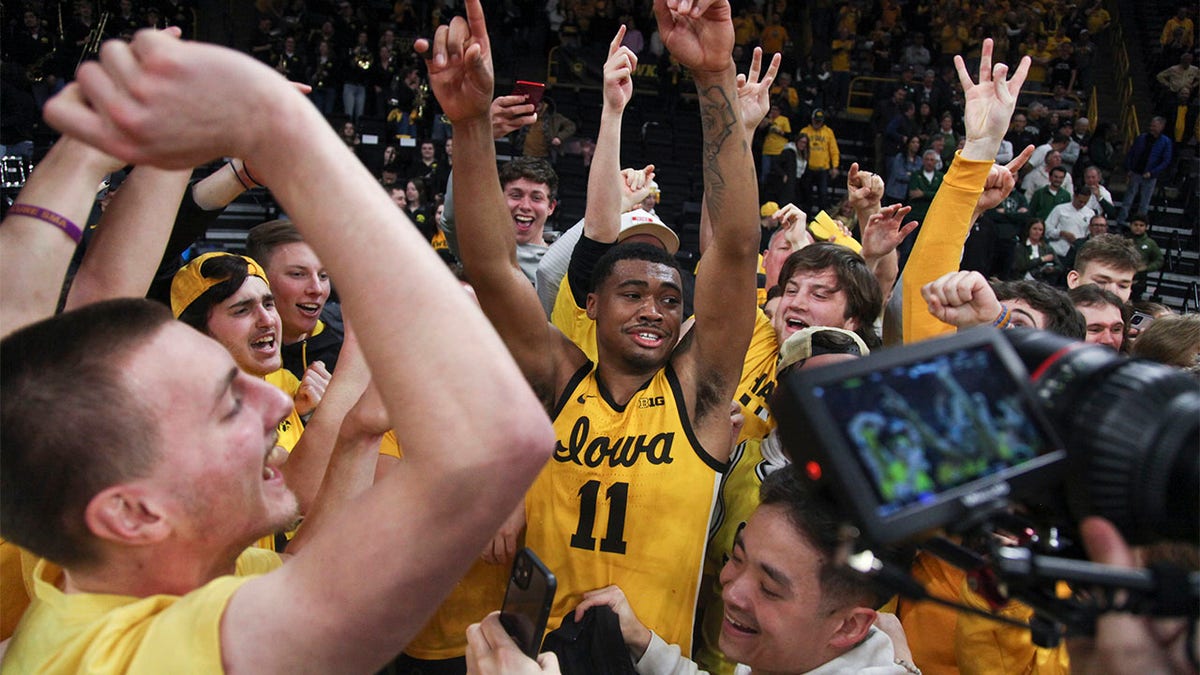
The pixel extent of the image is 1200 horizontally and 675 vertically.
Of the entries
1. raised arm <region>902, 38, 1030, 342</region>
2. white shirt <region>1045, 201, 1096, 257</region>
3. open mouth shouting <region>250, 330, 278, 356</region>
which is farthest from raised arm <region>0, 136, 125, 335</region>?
white shirt <region>1045, 201, 1096, 257</region>

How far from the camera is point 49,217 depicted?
71.3 inches

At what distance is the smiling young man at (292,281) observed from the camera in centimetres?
398

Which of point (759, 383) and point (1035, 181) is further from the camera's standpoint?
point (1035, 181)

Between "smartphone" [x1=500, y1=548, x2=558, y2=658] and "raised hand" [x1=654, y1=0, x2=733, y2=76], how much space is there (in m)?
1.55

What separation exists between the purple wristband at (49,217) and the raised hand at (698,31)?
152 cm

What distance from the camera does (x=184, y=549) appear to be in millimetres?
1442

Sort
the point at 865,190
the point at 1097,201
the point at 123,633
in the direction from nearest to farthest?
the point at 123,633 < the point at 865,190 < the point at 1097,201

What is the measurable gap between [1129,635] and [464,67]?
1957mm

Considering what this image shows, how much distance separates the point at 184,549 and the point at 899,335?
3007 mm

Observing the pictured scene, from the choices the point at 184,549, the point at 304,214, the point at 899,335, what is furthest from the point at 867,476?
the point at 899,335

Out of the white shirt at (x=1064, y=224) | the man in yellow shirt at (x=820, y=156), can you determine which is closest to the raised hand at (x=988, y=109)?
the white shirt at (x=1064, y=224)

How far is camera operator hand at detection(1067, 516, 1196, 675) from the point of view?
1.12 metres

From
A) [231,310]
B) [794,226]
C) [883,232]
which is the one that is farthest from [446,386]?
[794,226]

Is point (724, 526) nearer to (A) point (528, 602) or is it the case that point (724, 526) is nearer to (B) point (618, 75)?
(A) point (528, 602)
